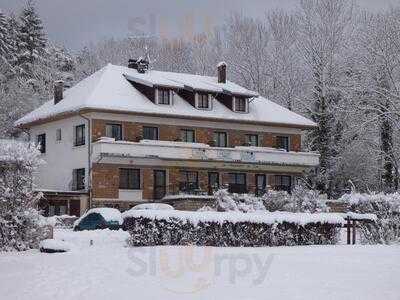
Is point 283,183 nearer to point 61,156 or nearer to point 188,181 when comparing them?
point 188,181

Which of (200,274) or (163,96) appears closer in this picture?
(200,274)

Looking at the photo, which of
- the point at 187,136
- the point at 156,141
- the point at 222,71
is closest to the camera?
the point at 156,141

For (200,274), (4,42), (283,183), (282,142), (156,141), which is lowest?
(200,274)

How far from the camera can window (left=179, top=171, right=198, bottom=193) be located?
158ft

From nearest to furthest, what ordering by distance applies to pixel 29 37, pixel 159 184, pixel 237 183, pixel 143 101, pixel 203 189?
pixel 159 184, pixel 143 101, pixel 203 189, pixel 237 183, pixel 29 37

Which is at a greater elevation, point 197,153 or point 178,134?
point 178,134

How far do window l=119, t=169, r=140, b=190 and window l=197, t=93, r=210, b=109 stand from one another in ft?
23.4

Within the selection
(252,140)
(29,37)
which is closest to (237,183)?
(252,140)

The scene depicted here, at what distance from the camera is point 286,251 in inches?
879

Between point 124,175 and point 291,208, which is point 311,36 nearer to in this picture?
point 124,175

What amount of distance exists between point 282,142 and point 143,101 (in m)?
11.8

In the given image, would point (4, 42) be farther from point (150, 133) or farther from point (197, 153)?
point (197, 153)

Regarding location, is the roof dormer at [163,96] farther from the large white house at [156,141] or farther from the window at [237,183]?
the window at [237,183]

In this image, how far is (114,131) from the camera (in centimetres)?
4584
